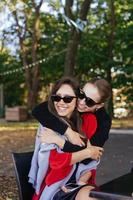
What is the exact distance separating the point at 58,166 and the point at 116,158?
5.90 meters

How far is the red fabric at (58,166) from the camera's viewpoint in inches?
115

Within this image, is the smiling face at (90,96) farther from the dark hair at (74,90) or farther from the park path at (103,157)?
the park path at (103,157)

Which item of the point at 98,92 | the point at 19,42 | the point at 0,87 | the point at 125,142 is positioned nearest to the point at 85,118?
the point at 98,92

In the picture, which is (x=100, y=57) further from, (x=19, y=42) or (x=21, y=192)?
(x=21, y=192)

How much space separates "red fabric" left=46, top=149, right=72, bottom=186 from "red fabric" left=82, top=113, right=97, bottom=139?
24cm

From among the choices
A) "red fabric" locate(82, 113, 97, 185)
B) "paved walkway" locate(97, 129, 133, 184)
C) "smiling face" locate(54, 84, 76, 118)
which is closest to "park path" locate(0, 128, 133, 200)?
"paved walkway" locate(97, 129, 133, 184)

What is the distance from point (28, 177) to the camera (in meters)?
3.15

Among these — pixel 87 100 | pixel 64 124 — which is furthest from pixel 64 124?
pixel 87 100

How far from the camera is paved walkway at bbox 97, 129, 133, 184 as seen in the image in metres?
7.06

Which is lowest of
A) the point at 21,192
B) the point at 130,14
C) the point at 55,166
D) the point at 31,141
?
the point at 31,141

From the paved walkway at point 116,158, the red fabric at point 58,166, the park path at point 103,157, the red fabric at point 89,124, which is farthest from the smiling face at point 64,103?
the paved walkway at point 116,158

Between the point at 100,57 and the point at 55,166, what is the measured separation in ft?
67.3

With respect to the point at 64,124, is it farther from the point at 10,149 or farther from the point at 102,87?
the point at 10,149

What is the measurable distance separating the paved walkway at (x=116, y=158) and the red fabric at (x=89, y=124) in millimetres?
3360
